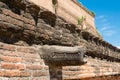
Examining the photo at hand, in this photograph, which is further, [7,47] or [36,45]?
[36,45]

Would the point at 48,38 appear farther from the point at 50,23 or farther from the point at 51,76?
the point at 51,76

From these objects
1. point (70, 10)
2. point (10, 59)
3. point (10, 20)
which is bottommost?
point (10, 59)

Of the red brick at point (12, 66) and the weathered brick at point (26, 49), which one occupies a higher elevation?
the weathered brick at point (26, 49)

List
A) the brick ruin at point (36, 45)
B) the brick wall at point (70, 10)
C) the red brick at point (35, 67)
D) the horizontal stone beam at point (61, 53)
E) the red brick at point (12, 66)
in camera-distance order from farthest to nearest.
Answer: the brick wall at point (70, 10) → the horizontal stone beam at point (61, 53) → the red brick at point (35, 67) → the brick ruin at point (36, 45) → the red brick at point (12, 66)

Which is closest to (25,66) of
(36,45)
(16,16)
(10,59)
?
(10,59)

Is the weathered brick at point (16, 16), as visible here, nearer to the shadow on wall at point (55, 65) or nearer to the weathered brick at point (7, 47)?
the weathered brick at point (7, 47)

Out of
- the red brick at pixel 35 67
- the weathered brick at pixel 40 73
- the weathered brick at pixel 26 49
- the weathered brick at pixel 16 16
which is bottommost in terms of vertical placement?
the weathered brick at pixel 40 73

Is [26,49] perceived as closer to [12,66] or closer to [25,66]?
[25,66]

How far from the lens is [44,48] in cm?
314

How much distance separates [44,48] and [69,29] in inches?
42.3

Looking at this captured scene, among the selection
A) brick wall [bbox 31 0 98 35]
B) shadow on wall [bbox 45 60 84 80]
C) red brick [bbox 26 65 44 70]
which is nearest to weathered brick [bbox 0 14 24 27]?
red brick [bbox 26 65 44 70]

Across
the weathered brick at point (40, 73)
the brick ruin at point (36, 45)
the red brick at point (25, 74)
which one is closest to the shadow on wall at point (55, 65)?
the brick ruin at point (36, 45)

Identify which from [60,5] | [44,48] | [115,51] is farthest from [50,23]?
[60,5]

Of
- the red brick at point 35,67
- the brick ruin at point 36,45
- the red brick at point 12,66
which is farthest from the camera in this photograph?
the red brick at point 35,67
